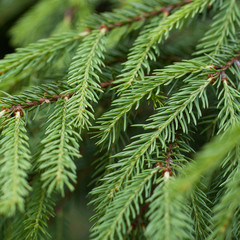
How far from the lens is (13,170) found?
511 millimetres

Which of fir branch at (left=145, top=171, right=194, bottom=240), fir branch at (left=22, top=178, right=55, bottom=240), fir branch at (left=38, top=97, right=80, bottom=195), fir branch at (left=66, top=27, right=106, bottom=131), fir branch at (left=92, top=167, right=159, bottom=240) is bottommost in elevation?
fir branch at (left=145, top=171, right=194, bottom=240)

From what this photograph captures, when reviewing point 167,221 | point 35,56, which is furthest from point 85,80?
point 167,221

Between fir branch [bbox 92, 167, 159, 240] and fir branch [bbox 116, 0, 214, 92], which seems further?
fir branch [bbox 116, 0, 214, 92]

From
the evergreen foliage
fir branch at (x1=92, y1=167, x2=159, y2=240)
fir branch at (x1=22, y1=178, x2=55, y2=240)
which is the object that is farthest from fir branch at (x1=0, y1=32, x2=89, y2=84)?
fir branch at (x1=92, y1=167, x2=159, y2=240)

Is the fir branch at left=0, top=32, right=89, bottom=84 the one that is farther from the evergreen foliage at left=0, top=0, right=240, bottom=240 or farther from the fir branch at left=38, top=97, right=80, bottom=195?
the fir branch at left=38, top=97, right=80, bottom=195

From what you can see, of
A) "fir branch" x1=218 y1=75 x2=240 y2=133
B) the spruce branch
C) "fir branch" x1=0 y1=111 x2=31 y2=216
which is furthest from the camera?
the spruce branch

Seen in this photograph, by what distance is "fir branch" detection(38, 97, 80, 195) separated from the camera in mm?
507

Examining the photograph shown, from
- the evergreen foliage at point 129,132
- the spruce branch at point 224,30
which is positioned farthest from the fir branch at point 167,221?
the spruce branch at point 224,30

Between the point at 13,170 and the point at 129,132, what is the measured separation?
0.44m

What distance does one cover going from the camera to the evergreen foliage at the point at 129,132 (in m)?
0.51

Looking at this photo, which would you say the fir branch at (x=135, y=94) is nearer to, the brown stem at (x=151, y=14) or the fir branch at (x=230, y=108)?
the fir branch at (x=230, y=108)

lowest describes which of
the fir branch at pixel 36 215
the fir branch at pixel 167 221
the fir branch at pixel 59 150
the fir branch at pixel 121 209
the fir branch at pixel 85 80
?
the fir branch at pixel 167 221

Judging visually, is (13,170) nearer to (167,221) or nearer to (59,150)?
(59,150)

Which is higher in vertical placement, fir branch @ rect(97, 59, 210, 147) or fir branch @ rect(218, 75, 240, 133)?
fir branch @ rect(97, 59, 210, 147)
